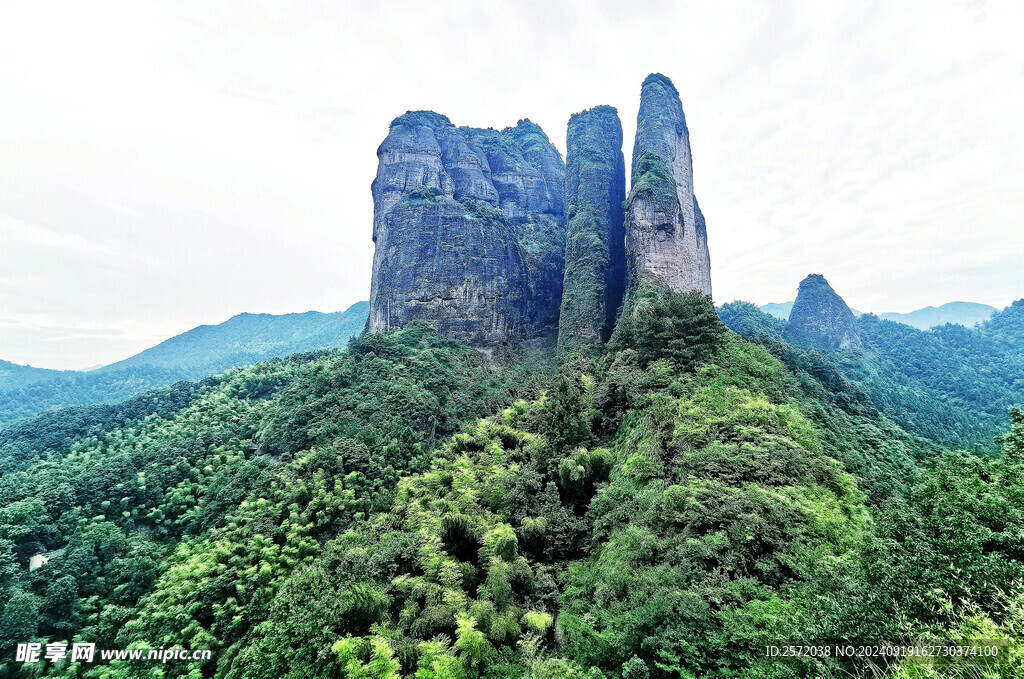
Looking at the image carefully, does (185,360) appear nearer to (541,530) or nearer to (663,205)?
(663,205)

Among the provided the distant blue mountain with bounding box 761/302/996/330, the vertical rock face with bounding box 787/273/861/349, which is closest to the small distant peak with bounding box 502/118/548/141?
the vertical rock face with bounding box 787/273/861/349

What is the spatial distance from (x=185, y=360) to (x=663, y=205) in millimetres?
90976

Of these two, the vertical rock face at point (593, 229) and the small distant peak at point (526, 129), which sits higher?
the small distant peak at point (526, 129)

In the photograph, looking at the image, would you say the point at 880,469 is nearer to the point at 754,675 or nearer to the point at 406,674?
the point at 754,675

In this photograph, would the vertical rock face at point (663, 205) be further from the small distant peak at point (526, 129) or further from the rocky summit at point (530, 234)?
the small distant peak at point (526, 129)

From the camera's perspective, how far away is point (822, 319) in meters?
50.1

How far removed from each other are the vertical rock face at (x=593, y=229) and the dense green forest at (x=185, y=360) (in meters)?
36.6

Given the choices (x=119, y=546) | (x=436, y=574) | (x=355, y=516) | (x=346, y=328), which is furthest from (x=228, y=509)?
(x=346, y=328)

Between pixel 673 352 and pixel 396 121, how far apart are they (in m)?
41.5

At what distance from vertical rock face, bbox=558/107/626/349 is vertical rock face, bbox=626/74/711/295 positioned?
4444 mm

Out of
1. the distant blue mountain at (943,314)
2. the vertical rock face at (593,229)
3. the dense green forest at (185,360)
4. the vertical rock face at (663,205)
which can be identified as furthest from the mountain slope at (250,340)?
the distant blue mountain at (943,314)

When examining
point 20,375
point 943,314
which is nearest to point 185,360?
point 20,375

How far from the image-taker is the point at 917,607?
4.70 meters

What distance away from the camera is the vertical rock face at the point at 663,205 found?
31.6 m
